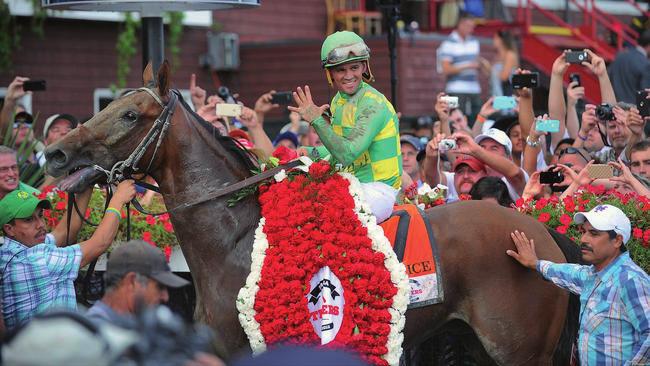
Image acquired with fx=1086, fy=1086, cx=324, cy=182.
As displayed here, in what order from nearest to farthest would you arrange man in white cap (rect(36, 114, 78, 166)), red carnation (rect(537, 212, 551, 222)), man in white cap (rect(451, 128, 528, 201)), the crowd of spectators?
the crowd of spectators, red carnation (rect(537, 212, 551, 222)), man in white cap (rect(451, 128, 528, 201)), man in white cap (rect(36, 114, 78, 166))

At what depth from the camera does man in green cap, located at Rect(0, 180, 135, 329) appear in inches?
240

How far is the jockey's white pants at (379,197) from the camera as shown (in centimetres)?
627

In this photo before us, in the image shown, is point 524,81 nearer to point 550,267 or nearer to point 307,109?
point 550,267

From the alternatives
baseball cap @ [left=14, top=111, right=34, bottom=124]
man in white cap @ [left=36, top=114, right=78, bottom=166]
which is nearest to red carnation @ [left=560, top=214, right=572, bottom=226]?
man in white cap @ [left=36, top=114, right=78, bottom=166]

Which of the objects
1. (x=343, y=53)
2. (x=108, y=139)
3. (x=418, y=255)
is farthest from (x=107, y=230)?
(x=418, y=255)

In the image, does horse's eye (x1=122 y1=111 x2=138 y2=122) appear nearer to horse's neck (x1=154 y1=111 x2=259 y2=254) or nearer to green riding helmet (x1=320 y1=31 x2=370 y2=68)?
horse's neck (x1=154 y1=111 x2=259 y2=254)

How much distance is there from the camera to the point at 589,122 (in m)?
9.42

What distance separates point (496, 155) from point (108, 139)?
3.47m

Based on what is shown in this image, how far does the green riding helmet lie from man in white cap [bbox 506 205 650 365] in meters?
1.57

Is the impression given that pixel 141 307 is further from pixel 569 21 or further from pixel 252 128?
pixel 569 21

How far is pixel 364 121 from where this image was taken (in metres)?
6.17

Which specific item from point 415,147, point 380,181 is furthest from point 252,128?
point 380,181

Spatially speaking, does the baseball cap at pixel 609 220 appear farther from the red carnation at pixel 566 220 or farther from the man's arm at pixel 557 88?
the man's arm at pixel 557 88

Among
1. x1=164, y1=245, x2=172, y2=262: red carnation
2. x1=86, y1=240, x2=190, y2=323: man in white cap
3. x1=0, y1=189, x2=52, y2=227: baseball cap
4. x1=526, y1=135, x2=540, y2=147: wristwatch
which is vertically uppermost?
x1=86, y1=240, x2=190, y2=323: man in white cap
